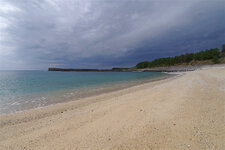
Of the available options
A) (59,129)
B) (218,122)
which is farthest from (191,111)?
(59,129)

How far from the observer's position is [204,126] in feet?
9.71

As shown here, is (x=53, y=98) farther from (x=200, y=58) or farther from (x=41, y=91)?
(x=200, y=58)

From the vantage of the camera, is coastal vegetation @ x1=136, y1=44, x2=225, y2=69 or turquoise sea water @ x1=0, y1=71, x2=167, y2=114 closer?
turquoise sea water @ x1=0, y1=71, x2=167, y2=114

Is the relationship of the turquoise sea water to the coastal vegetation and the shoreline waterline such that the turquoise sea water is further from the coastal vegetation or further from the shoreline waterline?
the coastal vegetation

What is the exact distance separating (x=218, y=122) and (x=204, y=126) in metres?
0.65

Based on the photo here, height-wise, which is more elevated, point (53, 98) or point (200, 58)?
point (200, 58)

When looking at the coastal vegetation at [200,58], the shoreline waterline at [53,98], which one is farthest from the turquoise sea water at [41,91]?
the coastal vegetation at [200,58]

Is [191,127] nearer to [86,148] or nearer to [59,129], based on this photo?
[86,148]

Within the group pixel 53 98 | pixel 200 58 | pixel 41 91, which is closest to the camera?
pixel 53 98

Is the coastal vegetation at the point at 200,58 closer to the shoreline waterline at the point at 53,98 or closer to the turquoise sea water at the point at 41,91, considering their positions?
the turquoise sea water at the point at 41,91

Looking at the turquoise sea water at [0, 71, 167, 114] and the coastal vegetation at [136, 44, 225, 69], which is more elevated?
the coastal vegetation at [136, 44, 225, 69]

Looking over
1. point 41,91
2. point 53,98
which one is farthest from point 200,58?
point 41,91

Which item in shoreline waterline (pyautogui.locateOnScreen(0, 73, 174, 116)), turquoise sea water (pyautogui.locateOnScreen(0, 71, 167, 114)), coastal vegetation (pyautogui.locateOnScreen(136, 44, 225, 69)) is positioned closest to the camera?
shoreline waterline (pyautogui.locateOnScreen(0, 73, 174, 116))

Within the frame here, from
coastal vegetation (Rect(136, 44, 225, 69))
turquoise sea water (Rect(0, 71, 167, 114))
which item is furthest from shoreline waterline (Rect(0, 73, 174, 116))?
coastal vegetation (Rect(136, 44, 225, 69))
